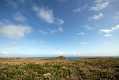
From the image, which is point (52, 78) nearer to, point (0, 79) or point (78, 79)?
point (78, 79)

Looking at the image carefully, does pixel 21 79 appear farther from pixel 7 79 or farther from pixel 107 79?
pixel 107 79

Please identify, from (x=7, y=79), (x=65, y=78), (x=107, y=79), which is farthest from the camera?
(x=65, y=78)

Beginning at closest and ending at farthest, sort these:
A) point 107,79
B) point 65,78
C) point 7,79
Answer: point 7,79, point 107,79, point 65,78

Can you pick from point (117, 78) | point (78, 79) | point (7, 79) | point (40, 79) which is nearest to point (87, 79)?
point (78, 79)

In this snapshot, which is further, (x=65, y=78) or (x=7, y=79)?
(x=65, y=78)

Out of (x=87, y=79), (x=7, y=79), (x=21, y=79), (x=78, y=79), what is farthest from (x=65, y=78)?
(x=7, y=79)

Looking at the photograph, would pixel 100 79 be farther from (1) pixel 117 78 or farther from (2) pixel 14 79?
(2) pixel 14 79

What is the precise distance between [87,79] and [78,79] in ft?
3.39

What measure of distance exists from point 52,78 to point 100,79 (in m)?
5.30

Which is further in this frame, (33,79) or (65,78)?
(65,78)

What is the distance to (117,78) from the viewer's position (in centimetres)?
1574

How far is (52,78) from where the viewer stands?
15.1m

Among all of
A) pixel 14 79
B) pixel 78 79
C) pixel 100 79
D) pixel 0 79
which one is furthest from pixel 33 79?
pixel 100 79

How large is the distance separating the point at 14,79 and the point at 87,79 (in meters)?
8.02
